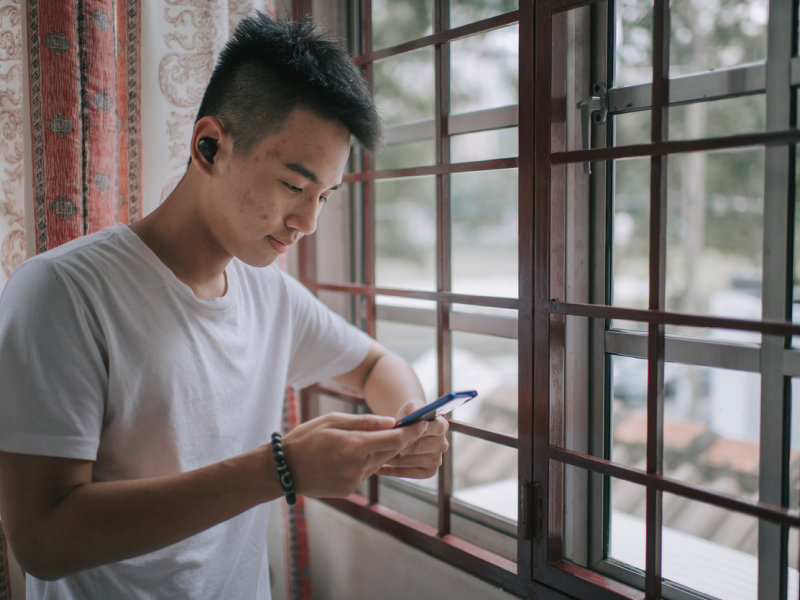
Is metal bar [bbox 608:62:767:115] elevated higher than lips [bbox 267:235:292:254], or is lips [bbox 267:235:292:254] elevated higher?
metal bar [bbox 608:62:767:115]

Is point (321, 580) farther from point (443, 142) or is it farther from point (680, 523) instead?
point (443, 142)

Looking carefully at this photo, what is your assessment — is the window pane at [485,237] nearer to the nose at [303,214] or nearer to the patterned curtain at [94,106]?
the patterned curtain at [94,106]

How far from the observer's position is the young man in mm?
682

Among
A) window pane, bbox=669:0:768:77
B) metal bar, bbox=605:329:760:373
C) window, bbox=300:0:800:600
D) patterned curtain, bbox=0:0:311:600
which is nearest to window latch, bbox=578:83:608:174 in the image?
window, bbox=300:0:800:600

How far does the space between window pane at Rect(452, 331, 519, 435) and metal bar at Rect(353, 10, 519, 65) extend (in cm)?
335

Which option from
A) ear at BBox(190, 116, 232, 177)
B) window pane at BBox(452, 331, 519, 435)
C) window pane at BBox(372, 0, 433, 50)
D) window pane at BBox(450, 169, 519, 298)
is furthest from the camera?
window pane at BBox(450, 169, 519, 298)

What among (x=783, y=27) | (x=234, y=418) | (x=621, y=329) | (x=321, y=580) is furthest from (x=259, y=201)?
(x=321, y=580)

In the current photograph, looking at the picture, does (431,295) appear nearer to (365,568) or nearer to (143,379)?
(143,379)

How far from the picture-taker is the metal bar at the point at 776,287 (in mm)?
736

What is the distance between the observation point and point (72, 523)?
66 cm

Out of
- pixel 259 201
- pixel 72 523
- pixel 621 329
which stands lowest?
pixel 72 523

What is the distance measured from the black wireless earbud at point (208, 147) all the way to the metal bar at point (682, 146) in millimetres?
567

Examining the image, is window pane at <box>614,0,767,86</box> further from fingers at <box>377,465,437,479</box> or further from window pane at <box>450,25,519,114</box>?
fingers at <box>377,465,437,479</box>

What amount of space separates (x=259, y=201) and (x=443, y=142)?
16.7 inches
